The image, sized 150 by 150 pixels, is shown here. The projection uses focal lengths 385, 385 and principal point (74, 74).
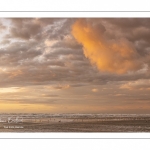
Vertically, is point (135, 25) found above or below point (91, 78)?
above

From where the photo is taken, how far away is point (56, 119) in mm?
7418

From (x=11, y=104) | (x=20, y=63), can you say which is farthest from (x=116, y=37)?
(x=11, y=104)

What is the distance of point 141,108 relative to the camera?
7.40 metres

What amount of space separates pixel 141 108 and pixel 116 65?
0.96 metres

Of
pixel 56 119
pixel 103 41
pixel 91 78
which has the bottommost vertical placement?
pixel 56 119

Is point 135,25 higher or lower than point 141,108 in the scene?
higher

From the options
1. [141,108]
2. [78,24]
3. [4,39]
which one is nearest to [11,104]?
[4,39]

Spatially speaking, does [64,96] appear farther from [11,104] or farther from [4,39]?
[4,39]

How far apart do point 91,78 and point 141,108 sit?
112cm

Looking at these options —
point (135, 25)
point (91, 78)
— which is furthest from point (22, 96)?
point (135, 25)

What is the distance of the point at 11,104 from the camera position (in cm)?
729

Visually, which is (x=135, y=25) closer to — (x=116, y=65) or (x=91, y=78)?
(x=116, y=65)

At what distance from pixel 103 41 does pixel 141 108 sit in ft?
4.87

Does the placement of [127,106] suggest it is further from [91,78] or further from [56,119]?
[56,119]
